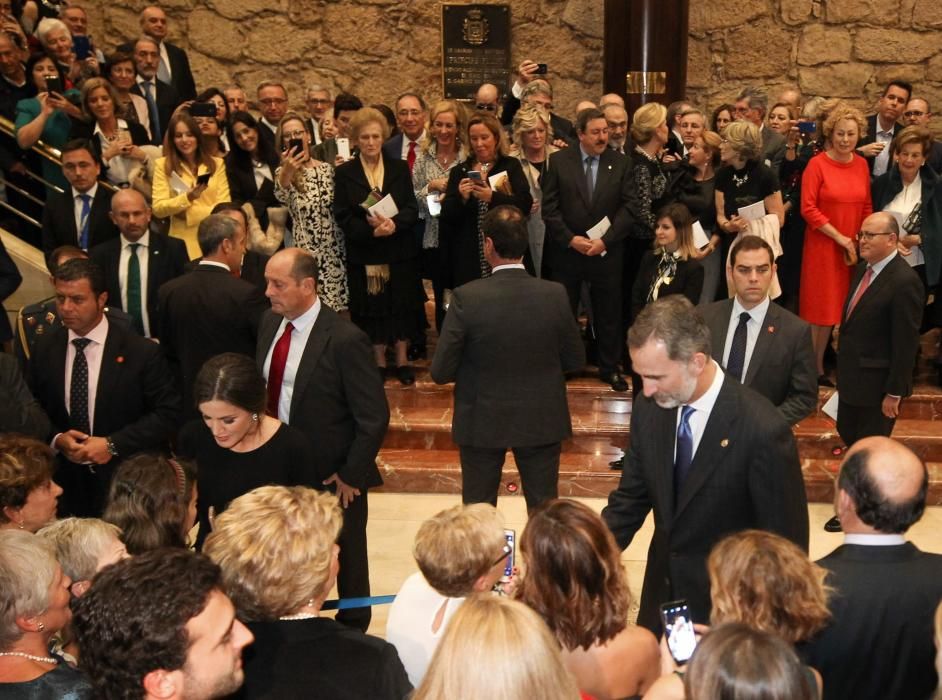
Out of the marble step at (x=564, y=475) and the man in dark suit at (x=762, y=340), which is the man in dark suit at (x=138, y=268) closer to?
the marble step at (x=564, y=475)

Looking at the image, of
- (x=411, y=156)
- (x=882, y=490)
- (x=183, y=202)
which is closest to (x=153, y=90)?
(x=183, y=202)

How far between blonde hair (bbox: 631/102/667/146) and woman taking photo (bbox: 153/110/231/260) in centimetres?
267

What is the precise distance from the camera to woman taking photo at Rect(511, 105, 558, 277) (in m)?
7.01

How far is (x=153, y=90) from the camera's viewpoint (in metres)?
8.12

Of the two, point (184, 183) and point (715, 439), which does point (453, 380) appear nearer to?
point (715, 439)

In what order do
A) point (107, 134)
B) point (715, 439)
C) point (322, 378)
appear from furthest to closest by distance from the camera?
point (107, 134) → point (322, 378) → point (715, 439)

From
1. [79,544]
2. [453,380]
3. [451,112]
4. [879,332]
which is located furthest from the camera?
[451,112]

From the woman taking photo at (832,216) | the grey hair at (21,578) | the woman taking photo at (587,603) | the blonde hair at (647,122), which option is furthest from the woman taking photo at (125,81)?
the woman taking photo at (587,603)

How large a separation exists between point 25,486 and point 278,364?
3.71 feet

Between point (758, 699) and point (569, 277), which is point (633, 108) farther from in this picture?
point (758, 699)

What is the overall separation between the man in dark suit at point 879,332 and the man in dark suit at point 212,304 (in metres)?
2.97

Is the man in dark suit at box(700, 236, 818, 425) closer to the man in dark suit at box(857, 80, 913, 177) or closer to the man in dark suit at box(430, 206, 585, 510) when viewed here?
the man in dark suit at box(430, 206, 585, 510)

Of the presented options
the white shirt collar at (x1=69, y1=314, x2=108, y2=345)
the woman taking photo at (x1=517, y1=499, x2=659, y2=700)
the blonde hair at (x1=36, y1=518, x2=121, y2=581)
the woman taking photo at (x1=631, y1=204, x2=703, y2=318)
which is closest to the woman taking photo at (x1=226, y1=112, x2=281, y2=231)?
the white shirt collar at (x1=69, y1=314, x2=108, y2=345)

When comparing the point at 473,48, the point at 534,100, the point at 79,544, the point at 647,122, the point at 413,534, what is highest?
the point at 473,48
